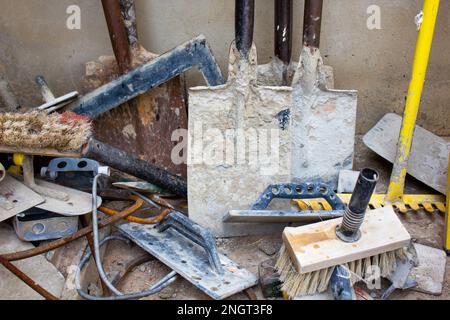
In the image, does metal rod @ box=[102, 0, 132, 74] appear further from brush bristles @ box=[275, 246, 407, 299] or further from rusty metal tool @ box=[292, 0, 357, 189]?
brush bristles @ box=[275, 246, 407, 299]

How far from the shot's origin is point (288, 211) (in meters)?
1.85

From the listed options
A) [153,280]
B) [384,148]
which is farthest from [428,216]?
[153,280]

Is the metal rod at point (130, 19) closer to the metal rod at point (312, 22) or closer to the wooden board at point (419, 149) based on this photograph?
the metal rod at point (312, 22)

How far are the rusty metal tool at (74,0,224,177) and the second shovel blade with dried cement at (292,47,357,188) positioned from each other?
14.2 inches

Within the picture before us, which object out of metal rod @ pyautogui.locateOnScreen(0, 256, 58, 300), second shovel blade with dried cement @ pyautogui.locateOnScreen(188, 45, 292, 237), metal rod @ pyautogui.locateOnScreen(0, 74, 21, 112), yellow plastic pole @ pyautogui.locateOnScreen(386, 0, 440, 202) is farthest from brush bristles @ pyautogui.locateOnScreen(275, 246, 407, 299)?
metal rod @ pyautogui.locateOnScreen(0, 74, 21, 112)

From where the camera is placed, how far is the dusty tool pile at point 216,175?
1646mm

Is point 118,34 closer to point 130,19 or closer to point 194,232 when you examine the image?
point 130,19

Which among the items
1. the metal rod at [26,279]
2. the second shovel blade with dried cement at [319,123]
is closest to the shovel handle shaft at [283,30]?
the second shovel blade with dried cement at [319,123]

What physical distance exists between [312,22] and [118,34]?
817 mm

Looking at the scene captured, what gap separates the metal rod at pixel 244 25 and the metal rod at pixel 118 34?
20.3 inches

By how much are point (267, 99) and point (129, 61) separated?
65 cm

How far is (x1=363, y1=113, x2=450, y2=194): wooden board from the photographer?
2.23 m

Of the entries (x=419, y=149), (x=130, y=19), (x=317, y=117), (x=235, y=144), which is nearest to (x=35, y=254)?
(x=235, y=144)

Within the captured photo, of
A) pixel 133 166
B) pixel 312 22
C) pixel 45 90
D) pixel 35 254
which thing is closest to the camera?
pixel 35 254
